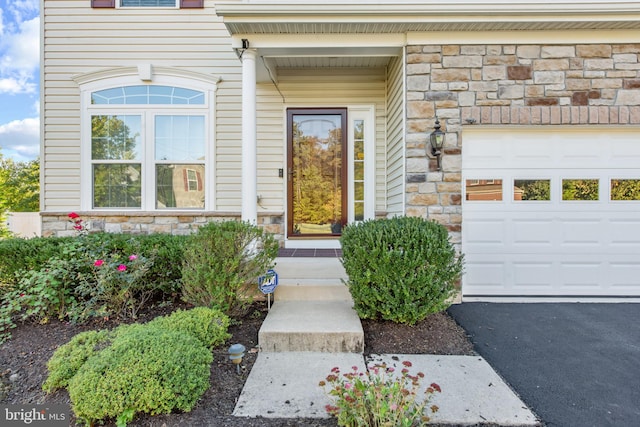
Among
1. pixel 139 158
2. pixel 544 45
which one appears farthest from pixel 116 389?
pixel 544 45

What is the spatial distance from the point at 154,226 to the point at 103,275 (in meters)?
1.97

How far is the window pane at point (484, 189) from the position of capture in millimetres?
3816

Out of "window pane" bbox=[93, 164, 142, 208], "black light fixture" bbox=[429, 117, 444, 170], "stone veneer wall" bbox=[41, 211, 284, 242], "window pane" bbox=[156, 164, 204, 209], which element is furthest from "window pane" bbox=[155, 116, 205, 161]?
"black light fixture" bbox=[429, 117, 444, 170]

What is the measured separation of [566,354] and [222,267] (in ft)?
10.1

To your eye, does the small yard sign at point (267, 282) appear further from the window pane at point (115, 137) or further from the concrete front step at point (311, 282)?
the window pane at point (115, 137)

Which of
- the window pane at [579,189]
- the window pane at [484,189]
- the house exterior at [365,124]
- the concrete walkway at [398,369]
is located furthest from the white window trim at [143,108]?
the window pane at [579,189]

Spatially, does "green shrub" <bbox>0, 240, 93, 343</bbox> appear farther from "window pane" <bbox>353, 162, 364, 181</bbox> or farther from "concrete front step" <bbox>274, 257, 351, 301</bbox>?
"window pane" <bbox>353, 162, 364, 181</bbox>

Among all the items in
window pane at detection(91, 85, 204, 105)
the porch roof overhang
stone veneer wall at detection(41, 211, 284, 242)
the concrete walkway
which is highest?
the porch roof overhang

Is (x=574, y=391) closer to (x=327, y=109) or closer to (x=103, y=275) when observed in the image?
(x=103, y=275)

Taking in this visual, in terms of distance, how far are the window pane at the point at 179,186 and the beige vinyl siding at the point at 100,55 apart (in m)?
0.37

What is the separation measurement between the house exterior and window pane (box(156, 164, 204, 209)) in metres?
0.02

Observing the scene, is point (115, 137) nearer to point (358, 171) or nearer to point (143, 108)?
point (143, 108)

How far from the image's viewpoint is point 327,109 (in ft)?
16.0
